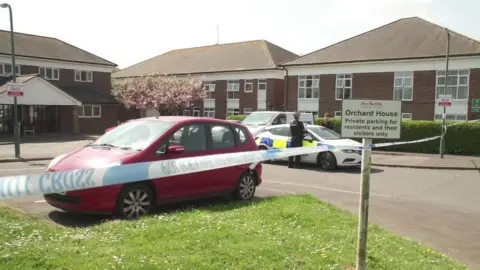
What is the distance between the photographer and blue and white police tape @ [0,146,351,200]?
154 inches

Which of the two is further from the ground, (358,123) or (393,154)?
(358,123)

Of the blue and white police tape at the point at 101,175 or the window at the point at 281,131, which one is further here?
the window at the point at 281,131

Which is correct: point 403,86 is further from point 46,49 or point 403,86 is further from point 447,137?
point 46,49

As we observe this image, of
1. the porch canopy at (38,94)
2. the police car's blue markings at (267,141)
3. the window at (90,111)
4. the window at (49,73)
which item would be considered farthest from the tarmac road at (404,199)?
the window at (49,73)

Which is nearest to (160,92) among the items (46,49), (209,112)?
(209,112)

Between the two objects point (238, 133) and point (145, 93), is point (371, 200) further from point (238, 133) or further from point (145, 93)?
point (145, 93)

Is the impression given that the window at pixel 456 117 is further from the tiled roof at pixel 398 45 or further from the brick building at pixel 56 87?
the brick building at pixel 56 87

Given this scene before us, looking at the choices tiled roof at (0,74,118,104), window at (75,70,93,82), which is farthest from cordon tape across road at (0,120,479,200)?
window at (75,70,93,82)

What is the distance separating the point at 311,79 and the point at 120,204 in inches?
1237

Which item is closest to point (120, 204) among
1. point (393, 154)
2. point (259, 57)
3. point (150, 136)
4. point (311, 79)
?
point (150, 136)

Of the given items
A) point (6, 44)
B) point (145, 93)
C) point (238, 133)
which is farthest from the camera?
point (145, 93)

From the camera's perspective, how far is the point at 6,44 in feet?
118

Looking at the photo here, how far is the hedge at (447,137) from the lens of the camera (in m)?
21.7

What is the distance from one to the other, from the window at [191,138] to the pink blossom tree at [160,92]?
3600 centimetres
